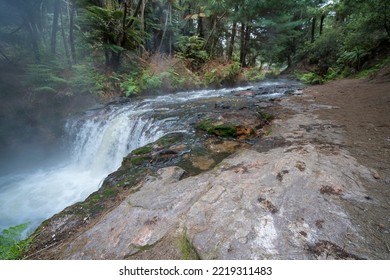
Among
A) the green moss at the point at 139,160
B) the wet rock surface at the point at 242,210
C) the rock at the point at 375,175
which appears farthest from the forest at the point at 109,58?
the rock at the point at 375,175

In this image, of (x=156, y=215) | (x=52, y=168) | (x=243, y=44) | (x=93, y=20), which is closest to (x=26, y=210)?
(x=52, y=168)

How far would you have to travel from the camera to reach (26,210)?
5344 millimetres

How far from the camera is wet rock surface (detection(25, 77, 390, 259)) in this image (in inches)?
62.8

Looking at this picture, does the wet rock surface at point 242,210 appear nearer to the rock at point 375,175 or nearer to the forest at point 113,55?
the rock at point 375,175

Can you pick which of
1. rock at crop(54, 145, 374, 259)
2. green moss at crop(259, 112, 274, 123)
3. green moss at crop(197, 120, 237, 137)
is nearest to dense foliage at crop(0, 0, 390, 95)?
green moss at crop(259, 112, 274, 123)

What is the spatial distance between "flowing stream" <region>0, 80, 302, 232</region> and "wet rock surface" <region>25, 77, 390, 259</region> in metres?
2.30

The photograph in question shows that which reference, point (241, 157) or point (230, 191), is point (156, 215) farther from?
point (241, 157)

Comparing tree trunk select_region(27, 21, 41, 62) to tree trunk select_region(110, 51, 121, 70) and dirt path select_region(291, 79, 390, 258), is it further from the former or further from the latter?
dirt path select_region(291, 79, 390, 258)

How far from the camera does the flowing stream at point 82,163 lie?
17.4 ft

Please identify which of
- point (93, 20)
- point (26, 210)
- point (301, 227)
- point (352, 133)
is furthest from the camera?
point (93, 20)

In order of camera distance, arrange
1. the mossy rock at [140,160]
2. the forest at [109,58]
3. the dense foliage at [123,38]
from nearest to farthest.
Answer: the mossy rock at [140,160]
the forest at [109,58]
the dense foliage at [123,38]

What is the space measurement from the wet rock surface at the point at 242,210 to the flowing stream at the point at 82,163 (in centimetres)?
230

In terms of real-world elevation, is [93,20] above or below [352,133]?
above

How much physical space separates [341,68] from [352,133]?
436 inches
